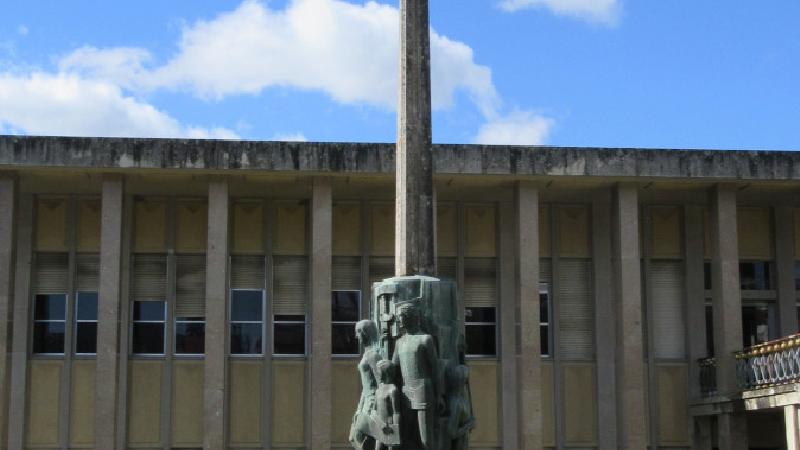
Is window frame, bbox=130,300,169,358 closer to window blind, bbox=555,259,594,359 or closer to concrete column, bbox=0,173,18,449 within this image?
concrete column, bbox=0,173,18,449

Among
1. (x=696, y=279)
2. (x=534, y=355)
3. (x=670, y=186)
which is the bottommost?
(x=534, y=355)

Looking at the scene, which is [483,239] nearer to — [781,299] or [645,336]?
[645,336]

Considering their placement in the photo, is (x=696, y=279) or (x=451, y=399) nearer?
(x=451, y=399)

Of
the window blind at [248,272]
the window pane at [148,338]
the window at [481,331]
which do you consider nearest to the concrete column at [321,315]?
the window blind at [248,272]

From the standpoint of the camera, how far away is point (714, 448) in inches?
1193

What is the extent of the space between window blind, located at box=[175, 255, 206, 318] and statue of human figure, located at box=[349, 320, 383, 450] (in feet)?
46.3

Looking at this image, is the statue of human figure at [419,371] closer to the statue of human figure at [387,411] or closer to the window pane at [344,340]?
the statue of human figure at [387,411]

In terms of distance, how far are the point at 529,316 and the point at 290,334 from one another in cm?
584

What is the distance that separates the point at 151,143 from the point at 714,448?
14931 millimetres

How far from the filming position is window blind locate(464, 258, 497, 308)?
31141mm

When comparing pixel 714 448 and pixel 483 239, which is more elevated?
pixel 483 239

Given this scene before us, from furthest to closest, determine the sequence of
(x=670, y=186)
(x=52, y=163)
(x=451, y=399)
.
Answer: (x=670, y=186) → (x=52, y=163) → (x=451, y=399)

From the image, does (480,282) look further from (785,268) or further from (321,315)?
(785,268)

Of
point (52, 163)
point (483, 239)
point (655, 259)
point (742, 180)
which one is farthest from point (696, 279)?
point (52, 163)
